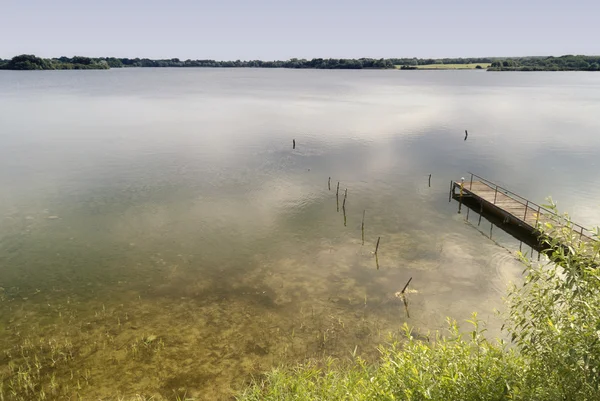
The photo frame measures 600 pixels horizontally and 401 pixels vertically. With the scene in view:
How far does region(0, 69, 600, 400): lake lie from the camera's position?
22938 millimetres

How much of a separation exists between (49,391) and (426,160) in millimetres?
61420

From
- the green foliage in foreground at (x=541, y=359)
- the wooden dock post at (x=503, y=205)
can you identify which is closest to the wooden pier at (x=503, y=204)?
the wooden dock post at (x=503, y=205)

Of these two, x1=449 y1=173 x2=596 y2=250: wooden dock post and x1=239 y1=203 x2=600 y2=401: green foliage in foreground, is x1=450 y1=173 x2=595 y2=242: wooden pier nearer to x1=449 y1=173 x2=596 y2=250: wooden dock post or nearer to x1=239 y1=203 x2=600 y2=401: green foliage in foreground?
x1=449 y1=173 x2=596 y2=250: wooden dock post

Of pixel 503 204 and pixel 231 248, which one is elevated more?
pixel 503 204

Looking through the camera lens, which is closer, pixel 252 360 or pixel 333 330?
pixel 252 360

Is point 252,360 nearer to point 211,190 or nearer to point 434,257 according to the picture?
point 434,257

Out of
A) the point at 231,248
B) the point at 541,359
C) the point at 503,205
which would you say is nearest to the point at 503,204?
the point at 503,205

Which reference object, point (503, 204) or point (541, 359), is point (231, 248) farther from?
point (503, 204)

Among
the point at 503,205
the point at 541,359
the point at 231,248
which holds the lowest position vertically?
the point at 231,248

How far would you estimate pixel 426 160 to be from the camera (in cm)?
6700

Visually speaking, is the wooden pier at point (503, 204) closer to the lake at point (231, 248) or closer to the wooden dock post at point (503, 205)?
the wooden dock post at point (503, 205)

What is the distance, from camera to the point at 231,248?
118 ft

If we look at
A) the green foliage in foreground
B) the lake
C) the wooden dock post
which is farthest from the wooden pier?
the green foliage in foreground

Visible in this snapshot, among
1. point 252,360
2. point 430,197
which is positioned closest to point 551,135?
point 430,197
